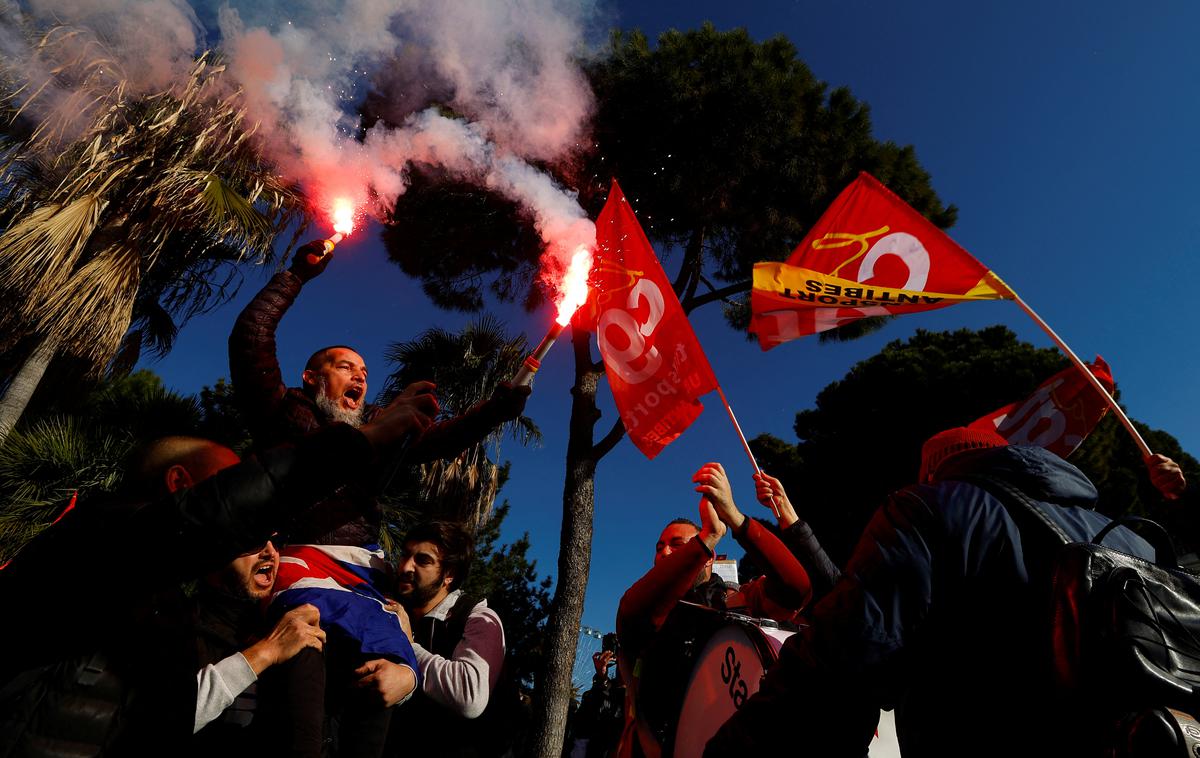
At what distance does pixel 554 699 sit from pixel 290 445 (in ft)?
18.7

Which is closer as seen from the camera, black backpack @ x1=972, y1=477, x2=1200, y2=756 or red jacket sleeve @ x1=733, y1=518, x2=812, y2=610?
black backpack @ x1=972, y1=477, x2=1200, y2=756

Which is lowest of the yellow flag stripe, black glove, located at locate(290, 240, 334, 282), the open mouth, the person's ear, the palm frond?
the open mouth

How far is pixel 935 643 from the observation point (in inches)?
46.4

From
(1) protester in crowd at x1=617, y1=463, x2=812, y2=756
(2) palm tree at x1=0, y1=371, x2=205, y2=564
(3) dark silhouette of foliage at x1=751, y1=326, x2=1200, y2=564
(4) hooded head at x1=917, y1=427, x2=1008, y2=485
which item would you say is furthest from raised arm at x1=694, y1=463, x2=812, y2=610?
(3) dark silhouette of foliage at x1=751, y1=326, x2=1200, y2=564

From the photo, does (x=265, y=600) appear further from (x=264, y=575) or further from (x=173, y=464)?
(x=173, y=464)

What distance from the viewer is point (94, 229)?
19.2ft

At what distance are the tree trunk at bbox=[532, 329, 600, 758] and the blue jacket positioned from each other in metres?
5.55

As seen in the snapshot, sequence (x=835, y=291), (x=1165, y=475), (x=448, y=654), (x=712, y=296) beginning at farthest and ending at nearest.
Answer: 1. (x=712, y=296)
2. (x=835, y=291)
3. (x=1165, y=475)
4. (x=448, y=654)

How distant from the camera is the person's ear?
4.67 feet

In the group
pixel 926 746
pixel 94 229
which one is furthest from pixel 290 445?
pixel 94 229

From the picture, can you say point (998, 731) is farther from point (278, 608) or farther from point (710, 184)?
point (710, 184)

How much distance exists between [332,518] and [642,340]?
2.21 metres

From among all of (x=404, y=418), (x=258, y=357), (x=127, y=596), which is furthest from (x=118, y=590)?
(x=258, y=357)

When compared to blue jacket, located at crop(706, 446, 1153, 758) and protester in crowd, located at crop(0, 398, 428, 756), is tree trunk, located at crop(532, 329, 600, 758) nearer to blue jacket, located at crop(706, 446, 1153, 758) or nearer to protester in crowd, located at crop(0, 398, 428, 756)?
protester in crowd, located at crop(0, 398, 428, 756)
